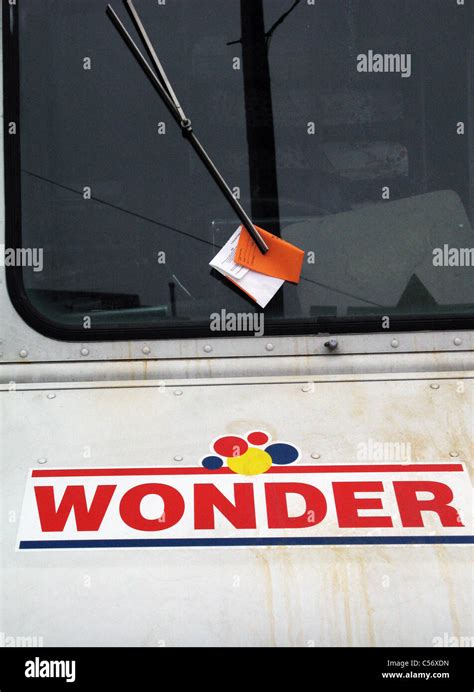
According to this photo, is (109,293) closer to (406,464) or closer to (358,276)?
(358,276)

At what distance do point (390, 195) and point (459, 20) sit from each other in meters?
0.44

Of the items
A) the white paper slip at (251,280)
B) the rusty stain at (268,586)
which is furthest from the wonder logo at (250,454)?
the white paper slip at (251,280)

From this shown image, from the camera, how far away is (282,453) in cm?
203

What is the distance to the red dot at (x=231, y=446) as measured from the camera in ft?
6.68

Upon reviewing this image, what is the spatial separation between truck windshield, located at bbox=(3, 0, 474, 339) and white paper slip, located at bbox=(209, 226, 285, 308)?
3 centimetres

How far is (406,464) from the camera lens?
6.61 ft

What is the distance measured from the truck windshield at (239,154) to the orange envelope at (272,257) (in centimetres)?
3

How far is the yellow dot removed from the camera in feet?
6.59

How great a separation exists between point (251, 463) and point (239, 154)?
0.72m

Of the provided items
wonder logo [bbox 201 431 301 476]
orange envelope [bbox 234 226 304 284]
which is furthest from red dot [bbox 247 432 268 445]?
orange envelope [bbox 234 226 304 284]

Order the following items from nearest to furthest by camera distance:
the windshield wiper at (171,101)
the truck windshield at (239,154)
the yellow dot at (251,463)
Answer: the yellow dot at (251,463)
the windshield wiper at (171,101)
the truck windshield at (239,154)

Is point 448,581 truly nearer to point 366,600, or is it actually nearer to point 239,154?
point 366,600

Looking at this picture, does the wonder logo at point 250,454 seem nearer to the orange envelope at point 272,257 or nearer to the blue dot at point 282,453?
the blue dot at point 282,453

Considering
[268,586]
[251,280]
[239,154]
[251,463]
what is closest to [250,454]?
[251,463]
